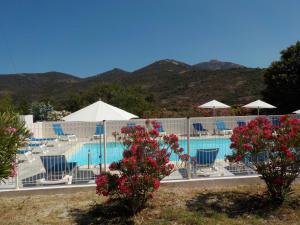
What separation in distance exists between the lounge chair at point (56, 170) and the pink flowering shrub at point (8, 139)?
120 inches

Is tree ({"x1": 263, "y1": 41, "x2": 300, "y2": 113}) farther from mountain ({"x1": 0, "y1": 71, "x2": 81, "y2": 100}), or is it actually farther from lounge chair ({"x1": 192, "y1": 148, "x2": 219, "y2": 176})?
mountain ({"x1": 0, "y1": 71, "x2": 81, "y2": 100})

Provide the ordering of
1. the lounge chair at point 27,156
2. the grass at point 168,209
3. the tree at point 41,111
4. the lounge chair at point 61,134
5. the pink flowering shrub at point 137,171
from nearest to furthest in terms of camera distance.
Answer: the pink flowering shrub at point 137,171, the grass at point 168,209, the lounge chair at point 27,156, the lounge chair at point 61,134, the tree at point 41,111

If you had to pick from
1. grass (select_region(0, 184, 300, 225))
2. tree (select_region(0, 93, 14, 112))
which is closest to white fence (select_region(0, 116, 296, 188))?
grass (select_region(0, 184, 300, 225))

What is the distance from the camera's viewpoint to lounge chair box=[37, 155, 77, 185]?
8.45 meters

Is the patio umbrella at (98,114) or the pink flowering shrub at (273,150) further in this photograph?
A: the patio umbrella at (98,114)

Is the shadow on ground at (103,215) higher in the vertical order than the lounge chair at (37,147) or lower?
lower

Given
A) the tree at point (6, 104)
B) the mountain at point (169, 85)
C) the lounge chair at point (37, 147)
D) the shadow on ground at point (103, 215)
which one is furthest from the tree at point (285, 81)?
the shadow on ground at point (103, 215)

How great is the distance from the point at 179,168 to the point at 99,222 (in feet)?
13.4

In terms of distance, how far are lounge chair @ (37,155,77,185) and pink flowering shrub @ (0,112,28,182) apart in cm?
304

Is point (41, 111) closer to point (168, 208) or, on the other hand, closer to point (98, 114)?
point (98, 114)

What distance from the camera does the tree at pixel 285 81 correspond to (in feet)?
78.3

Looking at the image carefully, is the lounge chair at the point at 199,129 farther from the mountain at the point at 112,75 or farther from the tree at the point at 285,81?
the mountain at the point at 112,75

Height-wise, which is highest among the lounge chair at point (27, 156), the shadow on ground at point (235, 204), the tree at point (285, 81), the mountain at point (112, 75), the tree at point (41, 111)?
the mountain at point (112, 75)

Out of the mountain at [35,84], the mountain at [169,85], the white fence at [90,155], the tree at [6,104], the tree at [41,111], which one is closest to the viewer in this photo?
the tree at [6,104]
